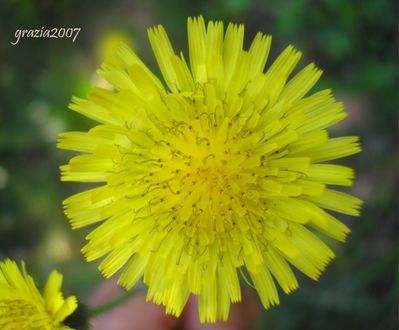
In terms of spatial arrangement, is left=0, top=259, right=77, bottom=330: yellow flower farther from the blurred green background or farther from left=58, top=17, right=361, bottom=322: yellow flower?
the blurred green background

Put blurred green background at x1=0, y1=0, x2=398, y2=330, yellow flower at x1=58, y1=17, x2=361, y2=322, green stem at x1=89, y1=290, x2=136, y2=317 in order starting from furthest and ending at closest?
blurred green background at x1=0, y1=0, x2=398, y2=330, green stem at x1=89, y1=290, x2=136, y2=317, yellow flower at x1=58, y1=17, x2=361, y2=322

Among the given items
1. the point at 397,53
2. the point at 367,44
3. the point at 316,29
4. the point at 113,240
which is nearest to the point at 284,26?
the point at 316,29

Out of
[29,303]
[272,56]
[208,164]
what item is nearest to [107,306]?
[29,303]

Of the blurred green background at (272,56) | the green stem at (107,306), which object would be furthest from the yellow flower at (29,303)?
the blurred green background at (272,56)

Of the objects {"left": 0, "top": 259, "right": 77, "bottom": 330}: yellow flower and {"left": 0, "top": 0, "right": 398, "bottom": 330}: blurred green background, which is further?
{"left": 0, "top": 0, "right": 398, "bottom": 330}: blurred green background

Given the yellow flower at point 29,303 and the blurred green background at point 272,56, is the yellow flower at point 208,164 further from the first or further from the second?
the blurred green background at point 272,56

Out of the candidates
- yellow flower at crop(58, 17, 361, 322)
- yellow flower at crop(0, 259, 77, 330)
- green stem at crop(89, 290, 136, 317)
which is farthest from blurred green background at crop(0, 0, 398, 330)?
yellow flower at crop(58, 17, 361, 322)
